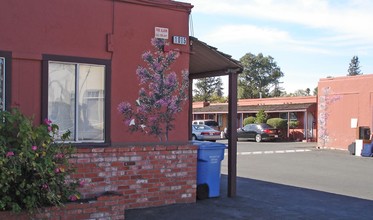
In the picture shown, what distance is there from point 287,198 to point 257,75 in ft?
251

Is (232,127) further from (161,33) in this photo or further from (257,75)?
(257,75)

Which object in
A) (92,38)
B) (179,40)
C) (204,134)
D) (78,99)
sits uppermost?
(179,40)

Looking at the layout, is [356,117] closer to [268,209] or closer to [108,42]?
[268,209]

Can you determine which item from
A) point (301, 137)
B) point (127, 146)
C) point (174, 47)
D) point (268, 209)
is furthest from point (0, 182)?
point (301, 137)

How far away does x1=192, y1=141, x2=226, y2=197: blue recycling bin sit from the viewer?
9.32 m

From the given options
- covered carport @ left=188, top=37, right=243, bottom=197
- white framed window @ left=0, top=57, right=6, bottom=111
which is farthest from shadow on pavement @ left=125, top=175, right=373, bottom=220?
white framed window @ left=0, top=57, right=6, bottom=111

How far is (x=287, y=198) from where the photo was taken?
→ 32.9ft

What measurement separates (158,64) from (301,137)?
29328 mm

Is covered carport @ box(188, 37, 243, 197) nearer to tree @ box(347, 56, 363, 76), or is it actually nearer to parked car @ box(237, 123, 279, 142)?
parked car @ box(237, 123, 279, 142)

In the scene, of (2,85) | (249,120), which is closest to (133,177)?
(2,85)

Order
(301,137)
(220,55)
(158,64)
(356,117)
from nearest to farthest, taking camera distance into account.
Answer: (158,64)
(220,55)
(356,117)
(301,137)

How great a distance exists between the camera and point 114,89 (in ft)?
26.6

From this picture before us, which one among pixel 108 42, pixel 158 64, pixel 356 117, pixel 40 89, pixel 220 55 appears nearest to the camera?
pixel 40 89

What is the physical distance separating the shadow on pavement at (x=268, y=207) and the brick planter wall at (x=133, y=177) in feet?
0.81
